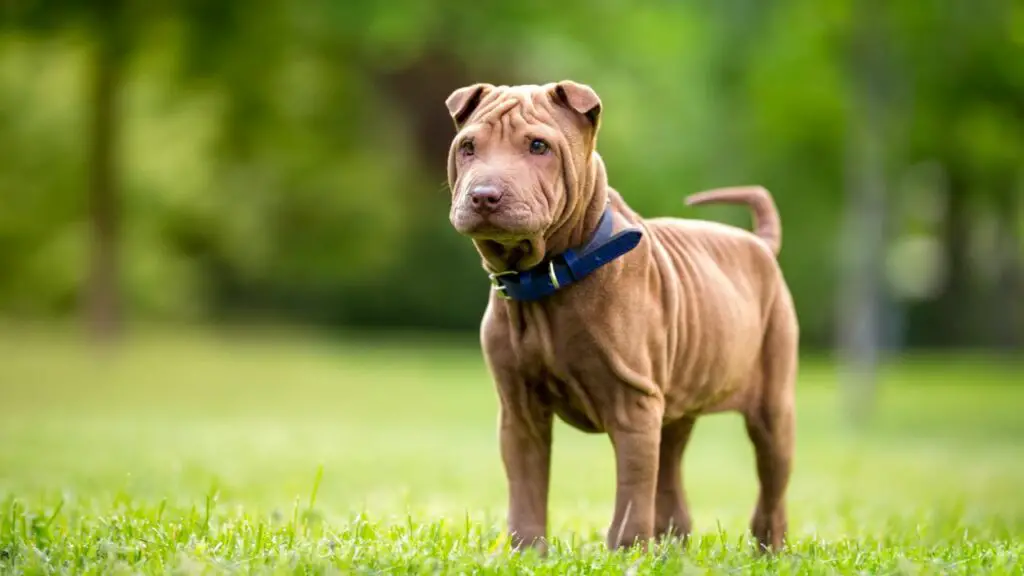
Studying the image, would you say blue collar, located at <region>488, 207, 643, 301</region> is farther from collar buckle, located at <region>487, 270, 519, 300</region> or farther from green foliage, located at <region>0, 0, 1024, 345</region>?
green foliage, located at <region>0, 0, 1024, 345</region>

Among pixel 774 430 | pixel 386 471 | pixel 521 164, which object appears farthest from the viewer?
pixel 386 471

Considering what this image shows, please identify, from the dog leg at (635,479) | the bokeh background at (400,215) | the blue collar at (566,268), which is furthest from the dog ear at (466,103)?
the bokeh background at (400,215)

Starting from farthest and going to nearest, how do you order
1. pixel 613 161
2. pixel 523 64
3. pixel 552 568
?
1. pixel 613 161
2. pixel 523 64
3. pixel 552 568

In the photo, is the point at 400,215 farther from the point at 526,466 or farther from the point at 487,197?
the point at 487,197

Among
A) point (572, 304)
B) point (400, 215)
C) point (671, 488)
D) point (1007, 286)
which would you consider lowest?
point (1007, 286)

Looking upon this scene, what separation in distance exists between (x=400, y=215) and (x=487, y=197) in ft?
108

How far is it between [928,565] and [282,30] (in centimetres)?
2080

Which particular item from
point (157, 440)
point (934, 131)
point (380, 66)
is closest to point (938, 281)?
point (934, 131)

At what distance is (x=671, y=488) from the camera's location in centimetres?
577

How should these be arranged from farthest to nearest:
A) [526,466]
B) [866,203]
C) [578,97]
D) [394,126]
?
[394,126] < [866,203] < [526,466] < [578,97]

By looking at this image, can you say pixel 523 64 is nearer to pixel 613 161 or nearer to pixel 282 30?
pixel 613 161

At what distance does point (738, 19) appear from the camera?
1714cm

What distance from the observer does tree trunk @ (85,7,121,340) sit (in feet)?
77.2

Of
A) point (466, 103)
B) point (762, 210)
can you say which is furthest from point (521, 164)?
point (762, 210)
